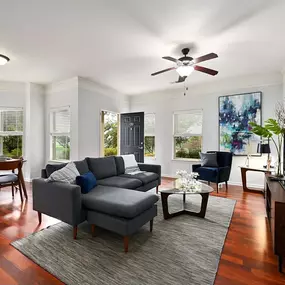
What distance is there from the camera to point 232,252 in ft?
7.03

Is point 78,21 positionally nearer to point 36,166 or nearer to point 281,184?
point 281,184

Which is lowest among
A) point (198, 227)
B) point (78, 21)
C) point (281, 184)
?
point (198, 227)

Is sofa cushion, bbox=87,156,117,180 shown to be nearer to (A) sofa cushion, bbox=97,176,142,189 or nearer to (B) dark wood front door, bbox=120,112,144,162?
(A) sofa cushion, bbox=97,176,142,189

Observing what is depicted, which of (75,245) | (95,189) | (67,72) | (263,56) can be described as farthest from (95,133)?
(263,56)

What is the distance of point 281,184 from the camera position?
8.59ft

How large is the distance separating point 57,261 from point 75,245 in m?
0.30

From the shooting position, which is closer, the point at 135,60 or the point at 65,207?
the point at 65,207

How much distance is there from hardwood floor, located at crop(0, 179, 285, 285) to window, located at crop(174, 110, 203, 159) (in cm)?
254

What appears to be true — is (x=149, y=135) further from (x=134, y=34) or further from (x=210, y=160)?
(x=134, y=34)

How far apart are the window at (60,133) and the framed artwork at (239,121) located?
4.26m

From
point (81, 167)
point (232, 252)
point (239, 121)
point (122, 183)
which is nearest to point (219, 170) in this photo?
point (239, 121)

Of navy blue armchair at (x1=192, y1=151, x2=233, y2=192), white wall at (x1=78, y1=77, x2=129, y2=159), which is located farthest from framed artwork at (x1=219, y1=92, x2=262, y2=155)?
white wall at (x1=78, y1=77, x2=129, y2=159)

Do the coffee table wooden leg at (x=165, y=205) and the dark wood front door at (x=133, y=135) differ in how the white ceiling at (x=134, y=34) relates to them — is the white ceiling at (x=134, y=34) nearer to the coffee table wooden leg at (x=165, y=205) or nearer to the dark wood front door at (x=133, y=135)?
the dark wood front door at (x=133, y=135)

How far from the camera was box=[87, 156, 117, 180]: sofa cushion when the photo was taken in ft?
11.8
